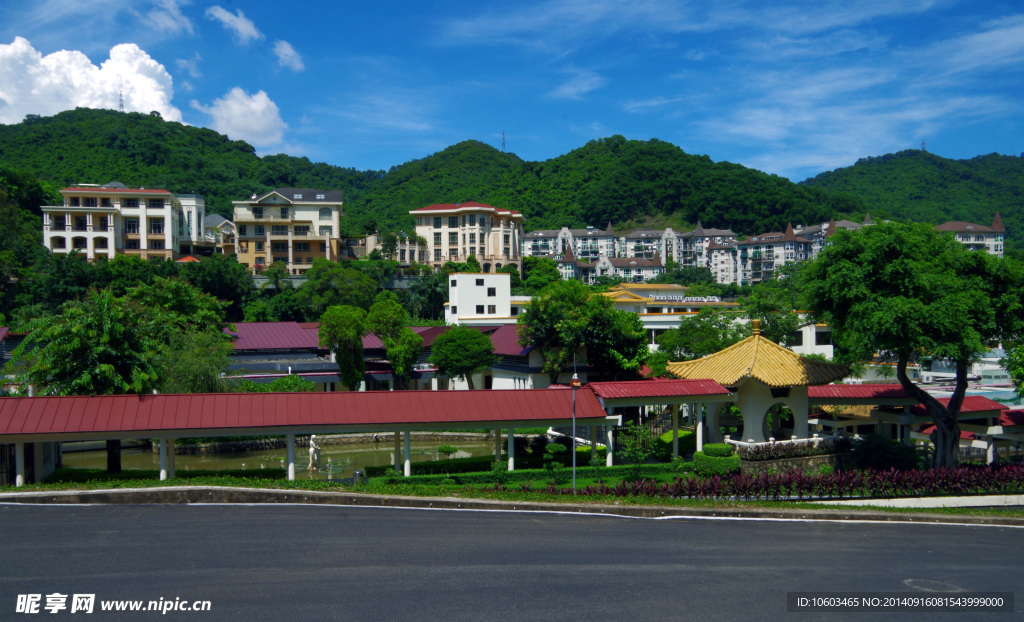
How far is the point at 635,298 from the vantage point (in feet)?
184

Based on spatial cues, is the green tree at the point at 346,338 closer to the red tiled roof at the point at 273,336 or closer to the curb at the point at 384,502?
the red tiled roof at the point at 273,336

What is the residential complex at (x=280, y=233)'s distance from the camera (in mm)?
73819

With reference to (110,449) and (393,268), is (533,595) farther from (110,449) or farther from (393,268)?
(393,268)

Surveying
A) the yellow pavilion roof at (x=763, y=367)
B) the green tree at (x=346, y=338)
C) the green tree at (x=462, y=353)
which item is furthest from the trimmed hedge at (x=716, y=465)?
the green tree at (x=346, y=338)

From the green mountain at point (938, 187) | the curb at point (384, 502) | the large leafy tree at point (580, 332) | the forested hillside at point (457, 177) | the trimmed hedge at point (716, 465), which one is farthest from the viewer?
the green mountain at point (938, 187)

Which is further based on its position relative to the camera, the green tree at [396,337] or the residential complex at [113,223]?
the residential complex at [113,223]

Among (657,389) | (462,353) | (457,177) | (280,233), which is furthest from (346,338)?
(457,177)

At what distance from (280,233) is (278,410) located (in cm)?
5815

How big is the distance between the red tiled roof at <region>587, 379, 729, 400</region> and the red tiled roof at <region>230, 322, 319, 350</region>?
22240mm

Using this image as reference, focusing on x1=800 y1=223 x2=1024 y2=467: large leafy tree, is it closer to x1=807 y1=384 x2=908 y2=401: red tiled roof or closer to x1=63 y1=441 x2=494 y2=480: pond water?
x1=807 y1=384 x2=908 y2=401: red tiled roof

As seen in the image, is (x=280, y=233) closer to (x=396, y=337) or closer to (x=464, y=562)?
(x=396, y=337)

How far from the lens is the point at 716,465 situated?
22.1 m

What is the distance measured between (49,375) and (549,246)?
103m

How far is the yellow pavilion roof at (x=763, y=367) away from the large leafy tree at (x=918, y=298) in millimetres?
1294
